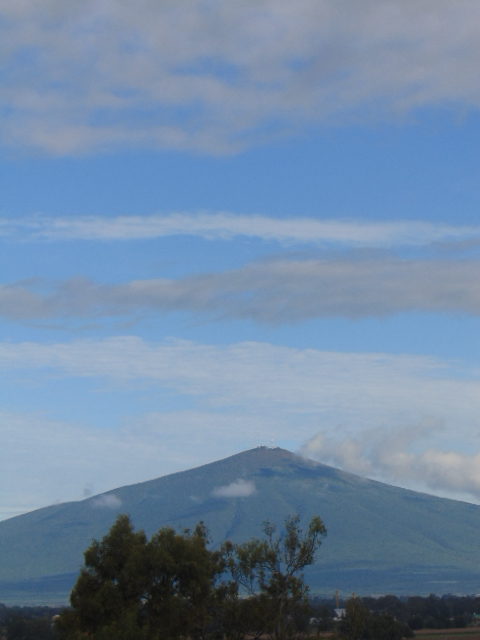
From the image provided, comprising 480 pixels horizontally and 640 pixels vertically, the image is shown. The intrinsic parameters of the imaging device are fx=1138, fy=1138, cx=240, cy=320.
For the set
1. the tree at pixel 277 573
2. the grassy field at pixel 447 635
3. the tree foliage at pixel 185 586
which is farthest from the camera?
the grassy field at pixel 447 635

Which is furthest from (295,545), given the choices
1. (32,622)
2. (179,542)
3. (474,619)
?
(474,619)

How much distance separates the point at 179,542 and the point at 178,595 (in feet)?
6.16

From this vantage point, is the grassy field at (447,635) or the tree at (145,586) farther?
the grassy field at (447,635)

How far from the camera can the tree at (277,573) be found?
42250 millimetres

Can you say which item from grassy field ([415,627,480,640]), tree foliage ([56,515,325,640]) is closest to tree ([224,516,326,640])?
tree foliage ([56,515,325,640])

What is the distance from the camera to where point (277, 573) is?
42750mm

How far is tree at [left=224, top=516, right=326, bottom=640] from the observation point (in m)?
42.2

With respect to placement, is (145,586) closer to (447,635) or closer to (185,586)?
(185,586)

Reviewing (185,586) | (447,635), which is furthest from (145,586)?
A: (447,635)

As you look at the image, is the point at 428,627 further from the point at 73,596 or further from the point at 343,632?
the point at 73,596

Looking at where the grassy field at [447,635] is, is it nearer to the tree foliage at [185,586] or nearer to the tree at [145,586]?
the tree foliage at [185,586]

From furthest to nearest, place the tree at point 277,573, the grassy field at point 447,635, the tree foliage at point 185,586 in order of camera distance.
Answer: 1. the grassy field at point 447,635
2. the tree at point 277,573
3. the tree foliage at point 185,586

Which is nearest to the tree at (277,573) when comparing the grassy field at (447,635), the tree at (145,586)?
the tree at (145,586)

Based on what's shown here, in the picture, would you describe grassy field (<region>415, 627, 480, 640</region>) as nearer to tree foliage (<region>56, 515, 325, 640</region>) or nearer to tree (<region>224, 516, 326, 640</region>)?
tree (<region>224, 516, 326, 640</region>)
